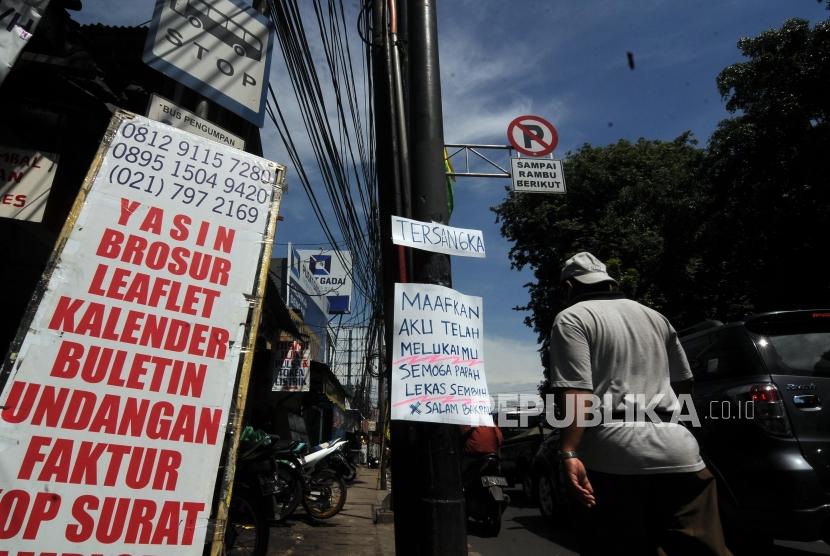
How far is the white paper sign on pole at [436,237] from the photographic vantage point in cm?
247

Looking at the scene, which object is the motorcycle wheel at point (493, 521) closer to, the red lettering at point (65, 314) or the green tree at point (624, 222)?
the red lettering at point (65, 314)

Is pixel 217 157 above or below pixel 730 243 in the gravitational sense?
below

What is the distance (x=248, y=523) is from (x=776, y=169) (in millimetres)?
11213

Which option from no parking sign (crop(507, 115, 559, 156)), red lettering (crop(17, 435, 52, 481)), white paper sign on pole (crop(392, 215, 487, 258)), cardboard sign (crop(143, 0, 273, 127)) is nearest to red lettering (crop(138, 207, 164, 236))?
red lettering (crop(17, 435, 52, 481))

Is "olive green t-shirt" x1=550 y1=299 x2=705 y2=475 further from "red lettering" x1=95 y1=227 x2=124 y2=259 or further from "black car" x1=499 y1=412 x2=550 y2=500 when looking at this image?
"black car" x1=499 y1=412 x2=550 y2=500

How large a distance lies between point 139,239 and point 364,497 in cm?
1075

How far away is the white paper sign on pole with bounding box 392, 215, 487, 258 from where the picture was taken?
2471mm

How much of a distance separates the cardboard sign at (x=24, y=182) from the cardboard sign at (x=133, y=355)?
96.2 inches

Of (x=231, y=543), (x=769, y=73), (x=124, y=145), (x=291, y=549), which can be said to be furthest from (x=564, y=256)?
(x=124, y=145)

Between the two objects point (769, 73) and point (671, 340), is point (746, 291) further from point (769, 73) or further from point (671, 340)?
point (671, 340)

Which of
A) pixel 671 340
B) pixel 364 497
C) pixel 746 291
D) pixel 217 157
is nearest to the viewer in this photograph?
pixel 671 340

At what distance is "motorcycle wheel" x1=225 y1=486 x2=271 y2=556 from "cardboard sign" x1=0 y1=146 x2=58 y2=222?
273 centimetres

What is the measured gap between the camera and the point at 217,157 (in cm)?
265

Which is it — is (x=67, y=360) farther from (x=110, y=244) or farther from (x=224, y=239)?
(x=224, y=239)
